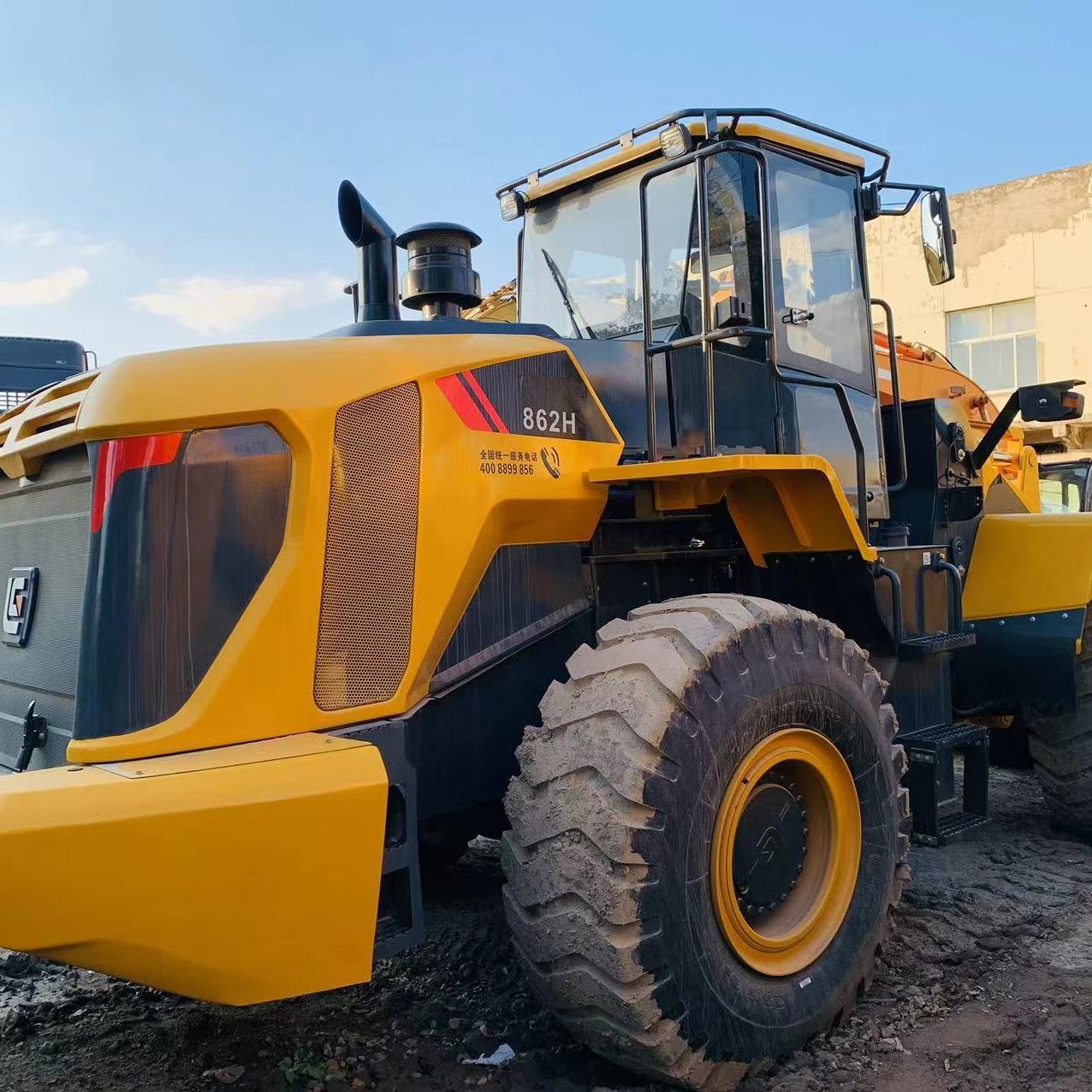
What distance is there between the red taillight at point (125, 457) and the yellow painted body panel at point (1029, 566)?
12.7ft

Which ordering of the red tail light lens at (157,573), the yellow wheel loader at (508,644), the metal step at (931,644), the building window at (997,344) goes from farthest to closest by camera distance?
the building window at (997,344), the metal step at (931,644), the red tail light lens at (157,573), the yellow wheel loader at (508,644)

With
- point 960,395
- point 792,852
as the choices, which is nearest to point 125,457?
point 792,852

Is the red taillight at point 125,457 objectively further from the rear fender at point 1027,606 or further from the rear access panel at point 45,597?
the rear fender at point 1027,606

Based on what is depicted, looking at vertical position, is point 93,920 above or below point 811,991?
above

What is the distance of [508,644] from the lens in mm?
3266

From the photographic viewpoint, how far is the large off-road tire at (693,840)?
8.89 feet

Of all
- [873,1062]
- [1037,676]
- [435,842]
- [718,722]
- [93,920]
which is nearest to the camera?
[93,920]

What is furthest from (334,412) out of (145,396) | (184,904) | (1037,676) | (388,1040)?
(1037,676)

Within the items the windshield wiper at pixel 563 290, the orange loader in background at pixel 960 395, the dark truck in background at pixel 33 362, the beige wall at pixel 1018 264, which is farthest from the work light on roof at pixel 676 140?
the beige wall at pixel 1018 264

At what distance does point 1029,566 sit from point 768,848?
257 cm

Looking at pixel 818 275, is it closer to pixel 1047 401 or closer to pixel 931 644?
pixel 1047 401

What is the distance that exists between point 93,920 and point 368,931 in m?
0.61

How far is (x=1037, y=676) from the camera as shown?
5027 mm

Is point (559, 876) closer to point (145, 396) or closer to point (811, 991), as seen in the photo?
point (811, 991)
